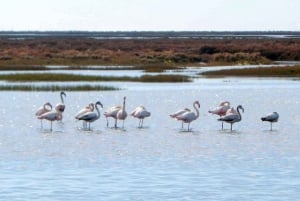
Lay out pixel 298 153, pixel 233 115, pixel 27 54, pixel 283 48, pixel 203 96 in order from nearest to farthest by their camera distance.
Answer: pixel 298 153, pixel 233 115, pixel 203 96, pixel 27 54, pixel 283 48

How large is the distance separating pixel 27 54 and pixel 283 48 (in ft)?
61.1

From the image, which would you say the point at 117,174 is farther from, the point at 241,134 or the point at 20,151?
the point at 241,134

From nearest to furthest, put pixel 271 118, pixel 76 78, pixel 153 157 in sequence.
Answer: pixel 153 157 → pixel 271 118 → pixel 76 78

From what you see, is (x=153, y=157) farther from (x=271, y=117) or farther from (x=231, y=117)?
(x=271, y=117)

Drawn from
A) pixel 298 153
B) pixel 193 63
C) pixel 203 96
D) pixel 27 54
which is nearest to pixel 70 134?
pixel 298 153

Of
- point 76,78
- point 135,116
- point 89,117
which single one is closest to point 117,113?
point 135,116

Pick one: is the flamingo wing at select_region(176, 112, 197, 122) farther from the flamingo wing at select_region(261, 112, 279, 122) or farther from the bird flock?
the flamingo wing at select_region(261, 112, 279, 122)

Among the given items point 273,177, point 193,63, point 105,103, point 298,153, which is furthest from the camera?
point 193,63

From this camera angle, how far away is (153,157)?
17.8 meters

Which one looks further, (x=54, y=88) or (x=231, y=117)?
(x=54, y=88)

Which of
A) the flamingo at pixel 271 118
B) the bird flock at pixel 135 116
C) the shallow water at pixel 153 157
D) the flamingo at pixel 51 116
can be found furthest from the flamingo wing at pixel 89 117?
the flamingo at pixel 271 118

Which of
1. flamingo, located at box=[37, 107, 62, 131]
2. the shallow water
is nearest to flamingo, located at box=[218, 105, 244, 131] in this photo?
the shallow water

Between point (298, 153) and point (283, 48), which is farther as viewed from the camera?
point (283, 48)

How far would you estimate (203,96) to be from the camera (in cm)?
3262
